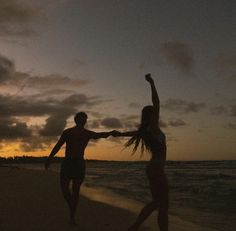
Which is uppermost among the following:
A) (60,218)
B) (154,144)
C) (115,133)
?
(115,133)

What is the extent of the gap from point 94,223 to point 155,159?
2902 millimetres

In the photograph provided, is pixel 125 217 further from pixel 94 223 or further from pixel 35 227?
pixel 35 227

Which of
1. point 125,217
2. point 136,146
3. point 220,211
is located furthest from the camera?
point 220,211

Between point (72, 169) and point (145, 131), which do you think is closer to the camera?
point (145, 131)

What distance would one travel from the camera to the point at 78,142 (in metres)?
7.33

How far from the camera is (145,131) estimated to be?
546 cm

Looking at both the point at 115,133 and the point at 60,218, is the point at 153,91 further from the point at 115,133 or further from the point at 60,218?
the point at 60,218

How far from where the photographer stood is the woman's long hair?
5438 millimetres

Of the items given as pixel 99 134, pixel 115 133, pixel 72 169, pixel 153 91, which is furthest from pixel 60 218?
pixel 153 91

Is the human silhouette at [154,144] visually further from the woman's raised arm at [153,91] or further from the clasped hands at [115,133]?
the clasped hands at [115,133]

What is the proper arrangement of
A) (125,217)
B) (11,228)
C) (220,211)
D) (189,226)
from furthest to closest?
(220,211) < (125,217) < (189,226) < (11,228)

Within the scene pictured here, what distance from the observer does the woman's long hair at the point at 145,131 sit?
5438 millimetres

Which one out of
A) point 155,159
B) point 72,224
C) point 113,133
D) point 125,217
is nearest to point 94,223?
point 72,224

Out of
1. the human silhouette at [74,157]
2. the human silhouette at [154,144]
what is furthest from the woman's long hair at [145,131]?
the human silhouette at [74,157]
